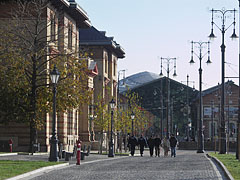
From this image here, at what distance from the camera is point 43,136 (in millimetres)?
51562

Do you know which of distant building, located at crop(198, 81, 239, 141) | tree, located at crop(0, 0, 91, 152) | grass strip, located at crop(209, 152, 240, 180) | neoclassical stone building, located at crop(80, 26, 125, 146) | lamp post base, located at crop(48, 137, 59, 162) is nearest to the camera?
grass strip, located at crop(209, 152, 240, 180)

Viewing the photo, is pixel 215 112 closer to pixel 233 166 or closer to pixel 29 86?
pixel 29 86

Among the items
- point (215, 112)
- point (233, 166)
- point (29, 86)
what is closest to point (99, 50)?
point (29, 86)

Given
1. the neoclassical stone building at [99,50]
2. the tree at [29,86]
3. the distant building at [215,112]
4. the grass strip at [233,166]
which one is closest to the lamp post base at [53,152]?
the grass strip at [233,166]

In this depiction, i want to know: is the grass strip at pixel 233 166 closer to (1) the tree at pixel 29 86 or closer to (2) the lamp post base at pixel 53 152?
(2) the lamp post base at pixel 53 152

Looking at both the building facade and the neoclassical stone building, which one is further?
the building facade

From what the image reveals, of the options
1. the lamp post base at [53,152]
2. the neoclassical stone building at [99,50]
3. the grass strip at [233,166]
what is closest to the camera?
the grass strip at [233,166]

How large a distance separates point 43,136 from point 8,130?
8.95ft

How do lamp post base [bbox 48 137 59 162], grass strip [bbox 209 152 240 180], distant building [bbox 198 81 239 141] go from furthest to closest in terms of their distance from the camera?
distant building [bbox 198 81 239 141] → lamp post base [bbox 48 137 59 162] → grass strip [bbox 209 152 240 180]

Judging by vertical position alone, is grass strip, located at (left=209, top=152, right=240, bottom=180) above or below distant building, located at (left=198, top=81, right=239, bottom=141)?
below

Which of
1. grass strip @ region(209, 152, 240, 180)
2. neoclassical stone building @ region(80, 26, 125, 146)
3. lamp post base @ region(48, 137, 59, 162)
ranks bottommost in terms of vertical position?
grass strip @ region(209, 152, 240, 180)

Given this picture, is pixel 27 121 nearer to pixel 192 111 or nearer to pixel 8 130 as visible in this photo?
pixel 8 130

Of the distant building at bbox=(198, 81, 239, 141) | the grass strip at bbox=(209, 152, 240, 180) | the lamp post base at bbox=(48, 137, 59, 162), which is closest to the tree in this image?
the lamp post base at bbox=(48, 137, 59, 162)

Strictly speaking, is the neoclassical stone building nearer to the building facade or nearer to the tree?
the tree
